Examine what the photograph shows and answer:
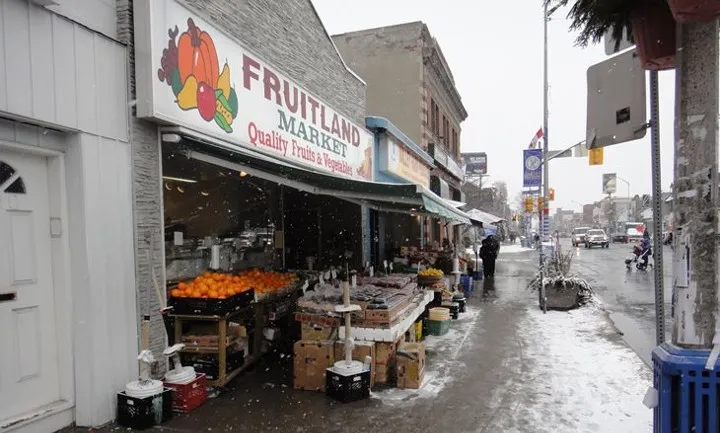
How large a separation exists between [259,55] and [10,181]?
13.8 ft

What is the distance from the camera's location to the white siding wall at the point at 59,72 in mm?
3865

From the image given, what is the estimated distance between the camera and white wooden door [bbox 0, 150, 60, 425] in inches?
163

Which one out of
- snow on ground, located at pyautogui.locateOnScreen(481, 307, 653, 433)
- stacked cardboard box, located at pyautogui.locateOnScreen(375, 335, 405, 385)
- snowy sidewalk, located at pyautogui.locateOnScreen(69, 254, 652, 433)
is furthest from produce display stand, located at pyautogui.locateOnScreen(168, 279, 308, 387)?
snow on ground, located at pyautogui.locateOnScreen(481, 307, 653, 433)

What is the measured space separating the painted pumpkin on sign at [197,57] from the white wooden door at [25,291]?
6.41ft

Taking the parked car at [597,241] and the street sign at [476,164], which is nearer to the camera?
the parked car at [597,241]

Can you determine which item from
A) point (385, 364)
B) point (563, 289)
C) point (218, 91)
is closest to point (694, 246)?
point (385, 364)

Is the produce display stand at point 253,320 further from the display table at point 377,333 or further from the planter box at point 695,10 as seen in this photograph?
the planter box at point 695,10

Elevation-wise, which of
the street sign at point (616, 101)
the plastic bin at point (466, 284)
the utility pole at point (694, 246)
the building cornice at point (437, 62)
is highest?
the building cornice at point (437, 62)

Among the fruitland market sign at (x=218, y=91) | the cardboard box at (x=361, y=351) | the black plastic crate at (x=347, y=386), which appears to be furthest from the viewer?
the cardboard box at (x=361, y=351)

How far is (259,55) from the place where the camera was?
7410 mm

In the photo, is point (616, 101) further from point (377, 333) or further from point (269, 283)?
point (269, 283)

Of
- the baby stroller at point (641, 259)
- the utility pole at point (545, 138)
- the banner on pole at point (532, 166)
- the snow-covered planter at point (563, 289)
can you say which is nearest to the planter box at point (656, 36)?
the snow-covered planter at point (563, 289)

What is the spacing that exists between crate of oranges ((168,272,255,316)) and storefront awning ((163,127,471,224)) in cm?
158

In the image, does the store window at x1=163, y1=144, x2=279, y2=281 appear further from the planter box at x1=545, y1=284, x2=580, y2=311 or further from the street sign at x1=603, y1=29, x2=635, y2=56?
the planter box at x1=545, y1=284, x2=580, y2=311
